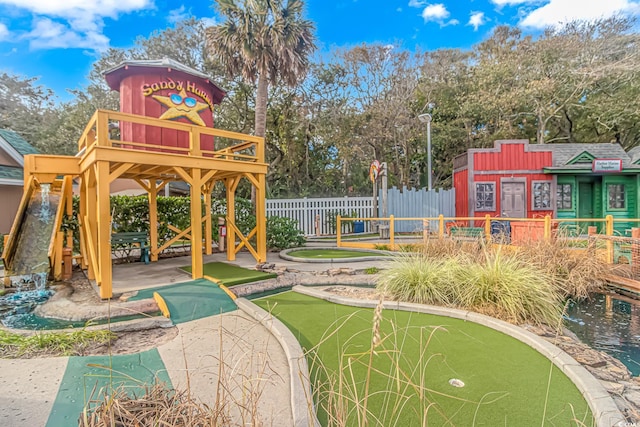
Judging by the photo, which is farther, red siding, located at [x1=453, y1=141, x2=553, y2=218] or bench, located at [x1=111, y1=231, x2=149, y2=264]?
red siding, located at [x1=453, y1=141, x2=553, y2=218]

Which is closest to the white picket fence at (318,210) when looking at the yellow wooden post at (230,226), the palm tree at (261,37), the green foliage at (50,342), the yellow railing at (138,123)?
the palm tree at (261,37)

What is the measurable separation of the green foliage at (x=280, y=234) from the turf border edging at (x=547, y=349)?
4676mm

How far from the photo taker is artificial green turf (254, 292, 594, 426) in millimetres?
2367

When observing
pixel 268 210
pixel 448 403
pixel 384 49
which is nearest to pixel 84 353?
pixel 448 403

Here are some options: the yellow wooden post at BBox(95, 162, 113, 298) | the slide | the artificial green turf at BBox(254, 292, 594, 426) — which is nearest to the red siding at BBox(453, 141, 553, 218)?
the artificial green turf at BBox(254, 292, 594, 426)

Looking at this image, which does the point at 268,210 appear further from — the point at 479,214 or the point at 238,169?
the point at 479,214

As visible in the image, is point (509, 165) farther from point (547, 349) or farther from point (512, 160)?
point (547, 349)

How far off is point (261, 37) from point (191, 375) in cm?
1028

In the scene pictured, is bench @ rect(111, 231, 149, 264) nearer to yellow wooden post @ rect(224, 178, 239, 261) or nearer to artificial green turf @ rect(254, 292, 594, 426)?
yellow wooden post @ rect(224, 178, 239, 261)

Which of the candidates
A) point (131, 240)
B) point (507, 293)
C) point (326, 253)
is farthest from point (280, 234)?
point (507, 293)

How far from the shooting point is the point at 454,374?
3.00 m

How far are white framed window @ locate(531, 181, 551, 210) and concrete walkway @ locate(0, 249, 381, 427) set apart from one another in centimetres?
1361

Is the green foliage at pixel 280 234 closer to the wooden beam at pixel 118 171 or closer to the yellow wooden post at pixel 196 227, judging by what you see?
the yellow wooden post at pixel 196 227

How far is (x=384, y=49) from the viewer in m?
18.3
